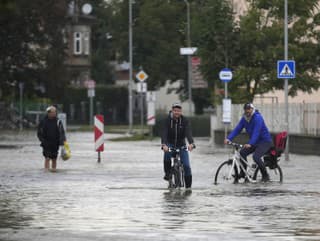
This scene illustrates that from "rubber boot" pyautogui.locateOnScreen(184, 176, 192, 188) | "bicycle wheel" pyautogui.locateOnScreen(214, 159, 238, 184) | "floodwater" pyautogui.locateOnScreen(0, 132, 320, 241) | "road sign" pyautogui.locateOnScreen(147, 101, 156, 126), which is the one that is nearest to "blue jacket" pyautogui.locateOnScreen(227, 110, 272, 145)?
"bicycle wheel" pyautogui.locateOnScreen(214, 159, 238, 184)

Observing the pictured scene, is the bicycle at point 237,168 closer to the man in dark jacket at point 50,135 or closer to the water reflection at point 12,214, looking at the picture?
the water reflection at point 12,214

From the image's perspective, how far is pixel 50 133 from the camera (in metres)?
29.3

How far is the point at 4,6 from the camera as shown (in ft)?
28.2

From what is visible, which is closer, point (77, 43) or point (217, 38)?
point (217, 38)

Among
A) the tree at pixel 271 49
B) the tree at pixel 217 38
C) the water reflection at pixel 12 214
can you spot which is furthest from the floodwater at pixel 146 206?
the tree at pixel 217 38

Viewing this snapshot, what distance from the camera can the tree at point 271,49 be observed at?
50031 millimetres

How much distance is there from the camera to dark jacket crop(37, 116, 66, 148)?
29266mm

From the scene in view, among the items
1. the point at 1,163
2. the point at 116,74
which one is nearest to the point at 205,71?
the point at 1,163

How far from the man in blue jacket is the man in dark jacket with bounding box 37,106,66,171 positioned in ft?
21.6

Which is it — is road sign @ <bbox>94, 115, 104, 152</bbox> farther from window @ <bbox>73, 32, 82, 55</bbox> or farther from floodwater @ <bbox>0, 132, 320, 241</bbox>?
window @ <bbox>73, 32, 82, 55</bbox>

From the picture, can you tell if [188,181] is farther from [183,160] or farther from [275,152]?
[275,152]

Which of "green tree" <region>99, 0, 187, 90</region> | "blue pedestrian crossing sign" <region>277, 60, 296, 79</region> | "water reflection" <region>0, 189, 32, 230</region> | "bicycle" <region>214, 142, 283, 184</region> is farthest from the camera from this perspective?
"green tree" <region>99, 0, 187, 90</region>

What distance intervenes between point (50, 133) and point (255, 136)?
23.4 ft

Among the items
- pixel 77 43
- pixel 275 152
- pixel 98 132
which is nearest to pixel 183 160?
pixel 275 152
